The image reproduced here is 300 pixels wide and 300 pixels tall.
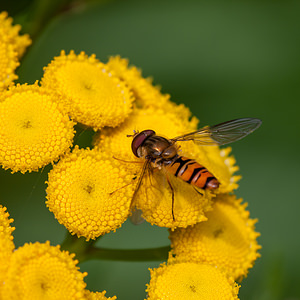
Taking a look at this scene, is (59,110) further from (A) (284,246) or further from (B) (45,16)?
(A) (284,246)

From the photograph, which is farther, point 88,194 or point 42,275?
point 88,194

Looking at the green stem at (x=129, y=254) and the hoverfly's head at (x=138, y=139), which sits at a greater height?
the hoverfly's head at (x=138, y=139)

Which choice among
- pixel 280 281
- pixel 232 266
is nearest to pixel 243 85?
pixel 280 281

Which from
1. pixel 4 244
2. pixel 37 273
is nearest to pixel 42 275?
pixel 37 273

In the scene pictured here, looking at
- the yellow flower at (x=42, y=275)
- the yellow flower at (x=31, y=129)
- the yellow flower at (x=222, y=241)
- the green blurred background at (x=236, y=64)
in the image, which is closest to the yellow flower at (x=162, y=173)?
the yellow flower at (x=222, y=241)

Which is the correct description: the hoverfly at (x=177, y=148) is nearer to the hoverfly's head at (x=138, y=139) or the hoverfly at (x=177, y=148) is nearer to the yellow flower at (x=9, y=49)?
the hoverfly's head at (x=138, y=139)

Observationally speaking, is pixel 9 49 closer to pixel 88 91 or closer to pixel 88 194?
pixel 88 91
